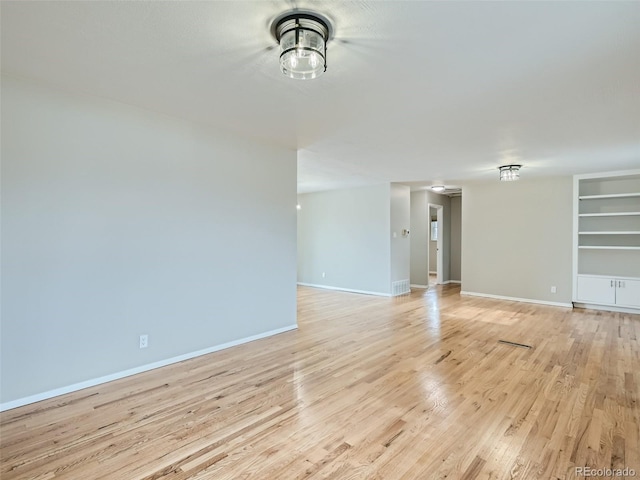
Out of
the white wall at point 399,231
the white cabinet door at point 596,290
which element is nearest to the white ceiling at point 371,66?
the white cabinet door at point 596,290

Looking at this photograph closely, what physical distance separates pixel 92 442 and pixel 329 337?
2611 mm

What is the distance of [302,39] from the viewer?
1.78 metres

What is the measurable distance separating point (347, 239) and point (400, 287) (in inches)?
61.9

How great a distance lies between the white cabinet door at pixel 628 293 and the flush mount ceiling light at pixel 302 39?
6.40 meters

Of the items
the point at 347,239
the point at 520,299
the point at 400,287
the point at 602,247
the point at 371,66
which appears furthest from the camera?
the point at 347,239

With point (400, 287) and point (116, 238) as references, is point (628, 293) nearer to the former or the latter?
point (400, 287)

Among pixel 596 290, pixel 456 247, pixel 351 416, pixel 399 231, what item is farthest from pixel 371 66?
pixel 456 247

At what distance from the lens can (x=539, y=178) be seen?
626 centimetres

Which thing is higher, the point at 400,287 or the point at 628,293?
the point at 628,293

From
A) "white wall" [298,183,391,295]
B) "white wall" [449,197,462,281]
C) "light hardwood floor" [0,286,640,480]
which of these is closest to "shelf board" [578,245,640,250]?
"light hardwood floor" [0,286,640,480]

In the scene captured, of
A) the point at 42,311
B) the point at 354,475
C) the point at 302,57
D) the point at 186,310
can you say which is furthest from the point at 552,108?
the point at 42,311

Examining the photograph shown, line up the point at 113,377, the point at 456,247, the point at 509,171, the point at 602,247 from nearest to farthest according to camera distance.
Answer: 1. the point at 113,377
2. the point at 509,171
3. the point at 602,247
4. the point at 456,247

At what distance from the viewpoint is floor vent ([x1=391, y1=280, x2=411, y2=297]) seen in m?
7.00

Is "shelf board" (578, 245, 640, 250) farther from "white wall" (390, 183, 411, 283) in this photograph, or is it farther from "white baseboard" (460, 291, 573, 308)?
"white wall" (390, 183, 411, 283)
